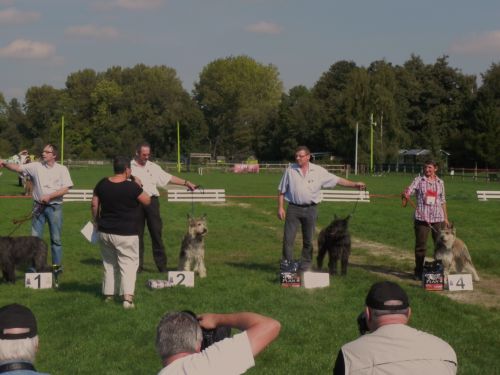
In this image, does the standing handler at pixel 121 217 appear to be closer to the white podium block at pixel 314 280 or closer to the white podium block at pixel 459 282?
the white podium block at pixel 314 280

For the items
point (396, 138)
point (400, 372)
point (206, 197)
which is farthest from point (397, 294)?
point (396, 138)

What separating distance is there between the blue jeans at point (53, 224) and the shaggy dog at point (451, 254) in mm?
5663

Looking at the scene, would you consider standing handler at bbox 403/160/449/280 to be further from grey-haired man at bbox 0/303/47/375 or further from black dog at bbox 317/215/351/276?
grey-haired man at bbox 0/303/47/375

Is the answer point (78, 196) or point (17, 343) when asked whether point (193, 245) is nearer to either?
point (17, 343)

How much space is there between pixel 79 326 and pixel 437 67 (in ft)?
249

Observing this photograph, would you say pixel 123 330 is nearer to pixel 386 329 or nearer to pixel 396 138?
→ pixel 386 329

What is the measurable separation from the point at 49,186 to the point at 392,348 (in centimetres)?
723

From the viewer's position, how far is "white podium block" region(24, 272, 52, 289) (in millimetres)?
9070

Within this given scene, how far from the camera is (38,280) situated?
9.10 m

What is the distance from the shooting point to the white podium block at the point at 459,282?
9141mm

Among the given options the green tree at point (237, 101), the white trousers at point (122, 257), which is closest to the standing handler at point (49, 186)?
the white trousers at point (122, 257)

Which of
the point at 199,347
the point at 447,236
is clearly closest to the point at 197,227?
the point at 447,236

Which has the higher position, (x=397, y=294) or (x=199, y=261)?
(x=397, y=294)

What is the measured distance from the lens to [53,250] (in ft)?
31.4
